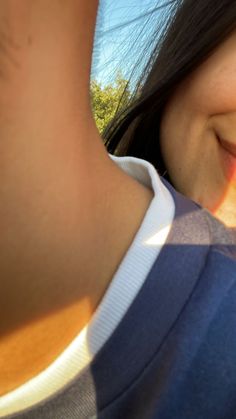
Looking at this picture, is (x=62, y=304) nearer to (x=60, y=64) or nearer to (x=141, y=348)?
(x=141, y=348)

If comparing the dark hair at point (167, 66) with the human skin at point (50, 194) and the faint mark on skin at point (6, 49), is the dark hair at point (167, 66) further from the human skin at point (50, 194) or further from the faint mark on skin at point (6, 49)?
the faint mark on skin at point (6, 49)

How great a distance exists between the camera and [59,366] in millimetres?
481

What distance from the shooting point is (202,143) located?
1.11 metres

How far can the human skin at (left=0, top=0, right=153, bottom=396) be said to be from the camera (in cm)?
38

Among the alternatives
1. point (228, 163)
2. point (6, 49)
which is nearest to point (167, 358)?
point (6, 49)

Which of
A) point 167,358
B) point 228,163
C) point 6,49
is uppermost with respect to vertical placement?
point 6,49

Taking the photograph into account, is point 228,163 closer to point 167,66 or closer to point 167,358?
point 167,66

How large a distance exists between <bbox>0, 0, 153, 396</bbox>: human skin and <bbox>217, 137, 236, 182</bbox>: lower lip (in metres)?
0.63

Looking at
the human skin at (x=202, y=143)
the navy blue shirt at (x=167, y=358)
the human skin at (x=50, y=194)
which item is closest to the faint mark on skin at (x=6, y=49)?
the human skin at (x=50, y=194)

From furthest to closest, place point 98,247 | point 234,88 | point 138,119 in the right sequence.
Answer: point 138,119, point 234,88, point 98,247

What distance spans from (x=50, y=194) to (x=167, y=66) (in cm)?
76

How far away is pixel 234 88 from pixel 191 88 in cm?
10

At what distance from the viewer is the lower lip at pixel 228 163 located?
1.10m

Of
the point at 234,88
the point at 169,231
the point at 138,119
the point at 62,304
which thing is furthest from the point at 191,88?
the point at 62,304
